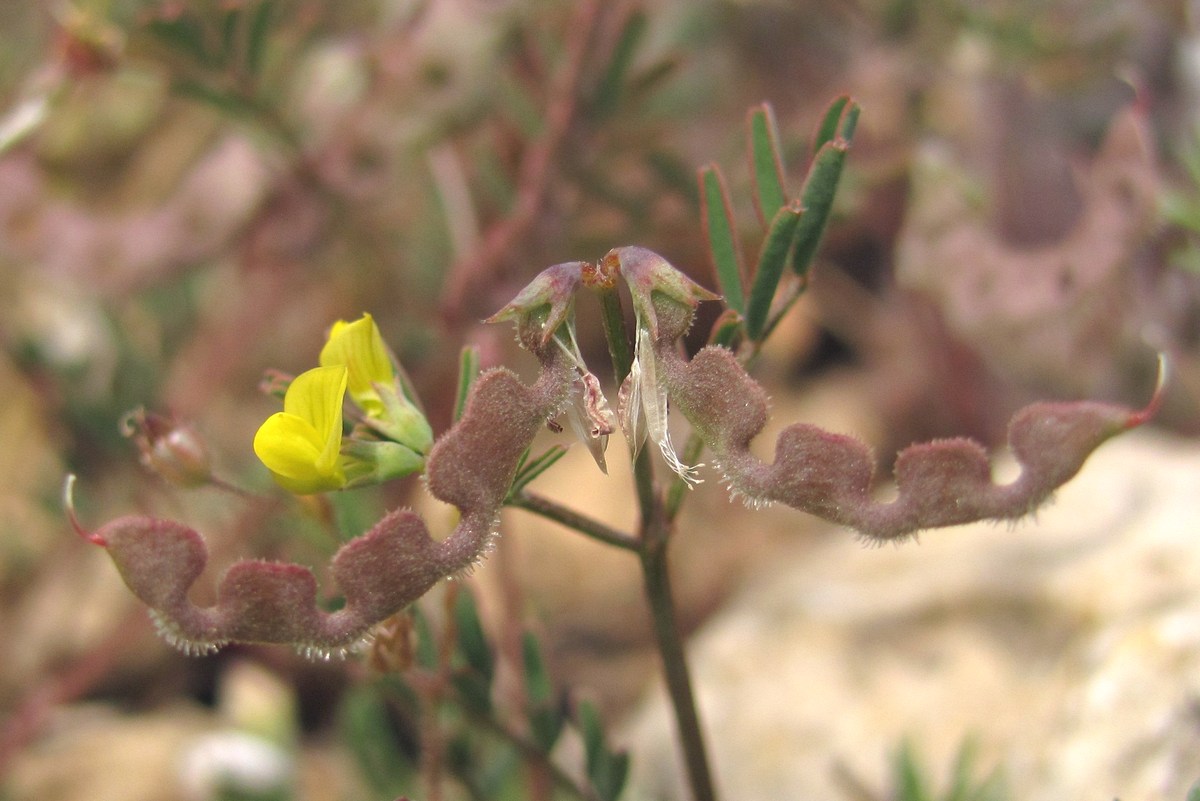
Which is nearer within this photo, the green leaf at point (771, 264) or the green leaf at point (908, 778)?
the green leaf at point (771, 264)

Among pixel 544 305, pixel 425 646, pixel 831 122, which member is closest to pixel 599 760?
pixel 425 646

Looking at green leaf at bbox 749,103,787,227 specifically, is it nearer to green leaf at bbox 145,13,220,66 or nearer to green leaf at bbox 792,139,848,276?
green leaf at bbox 792,139,848,276

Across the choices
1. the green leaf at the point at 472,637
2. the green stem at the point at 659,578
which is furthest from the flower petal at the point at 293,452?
the green leaf at the point at 472,637

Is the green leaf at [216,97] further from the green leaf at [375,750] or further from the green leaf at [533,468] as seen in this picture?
the green leaf at [533,468]

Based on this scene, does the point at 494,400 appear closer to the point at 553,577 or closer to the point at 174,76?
the point at 174,76

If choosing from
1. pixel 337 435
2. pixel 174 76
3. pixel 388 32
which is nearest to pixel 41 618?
pixel 174 76

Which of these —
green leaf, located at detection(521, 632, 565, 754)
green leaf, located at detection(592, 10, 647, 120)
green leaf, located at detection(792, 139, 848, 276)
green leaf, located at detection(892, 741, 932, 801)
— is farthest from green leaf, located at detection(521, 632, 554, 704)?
green leaf, located at detection(592, 10, 647, 120)
